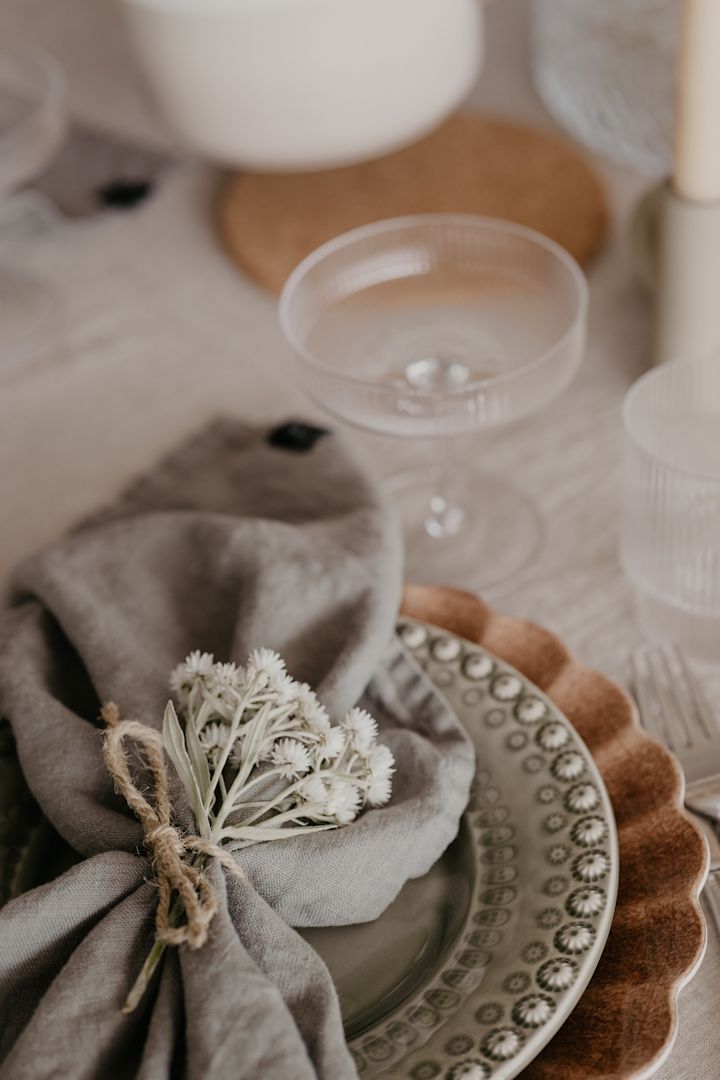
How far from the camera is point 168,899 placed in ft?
1.47

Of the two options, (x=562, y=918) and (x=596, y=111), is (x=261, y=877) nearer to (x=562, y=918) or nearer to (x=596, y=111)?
(x=562, y=918)

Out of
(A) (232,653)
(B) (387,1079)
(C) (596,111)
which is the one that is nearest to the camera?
(B) (387,1079)

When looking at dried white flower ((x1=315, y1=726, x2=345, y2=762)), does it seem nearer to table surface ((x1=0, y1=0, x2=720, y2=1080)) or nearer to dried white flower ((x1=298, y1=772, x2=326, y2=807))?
dried white flower ((x1=298, y1=772, x2=326, y2=807))

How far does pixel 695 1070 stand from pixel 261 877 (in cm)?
19

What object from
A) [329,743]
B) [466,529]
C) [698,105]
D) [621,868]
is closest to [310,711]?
[329,743]

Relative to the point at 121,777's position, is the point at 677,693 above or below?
below

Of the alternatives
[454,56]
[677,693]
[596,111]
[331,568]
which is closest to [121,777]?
[331,568]

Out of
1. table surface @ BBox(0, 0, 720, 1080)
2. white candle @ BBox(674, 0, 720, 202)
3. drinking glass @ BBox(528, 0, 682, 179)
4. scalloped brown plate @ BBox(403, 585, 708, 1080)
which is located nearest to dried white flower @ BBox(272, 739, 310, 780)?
scalloped brown plate @ BBox(403, 585, 708, 1080)

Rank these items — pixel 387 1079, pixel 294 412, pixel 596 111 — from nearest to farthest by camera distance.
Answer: pixel 387 1079, pixel 294 412, pixel 596 111

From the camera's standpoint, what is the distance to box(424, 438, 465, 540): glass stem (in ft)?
2.51

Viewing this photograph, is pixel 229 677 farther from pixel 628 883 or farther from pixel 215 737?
pixel 628 883

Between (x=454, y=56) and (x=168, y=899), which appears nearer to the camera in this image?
(x=168, y=899)

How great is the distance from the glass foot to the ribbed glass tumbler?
0.09m

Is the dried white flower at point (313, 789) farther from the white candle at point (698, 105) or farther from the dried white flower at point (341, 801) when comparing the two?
the white candle at point (698, 105)
